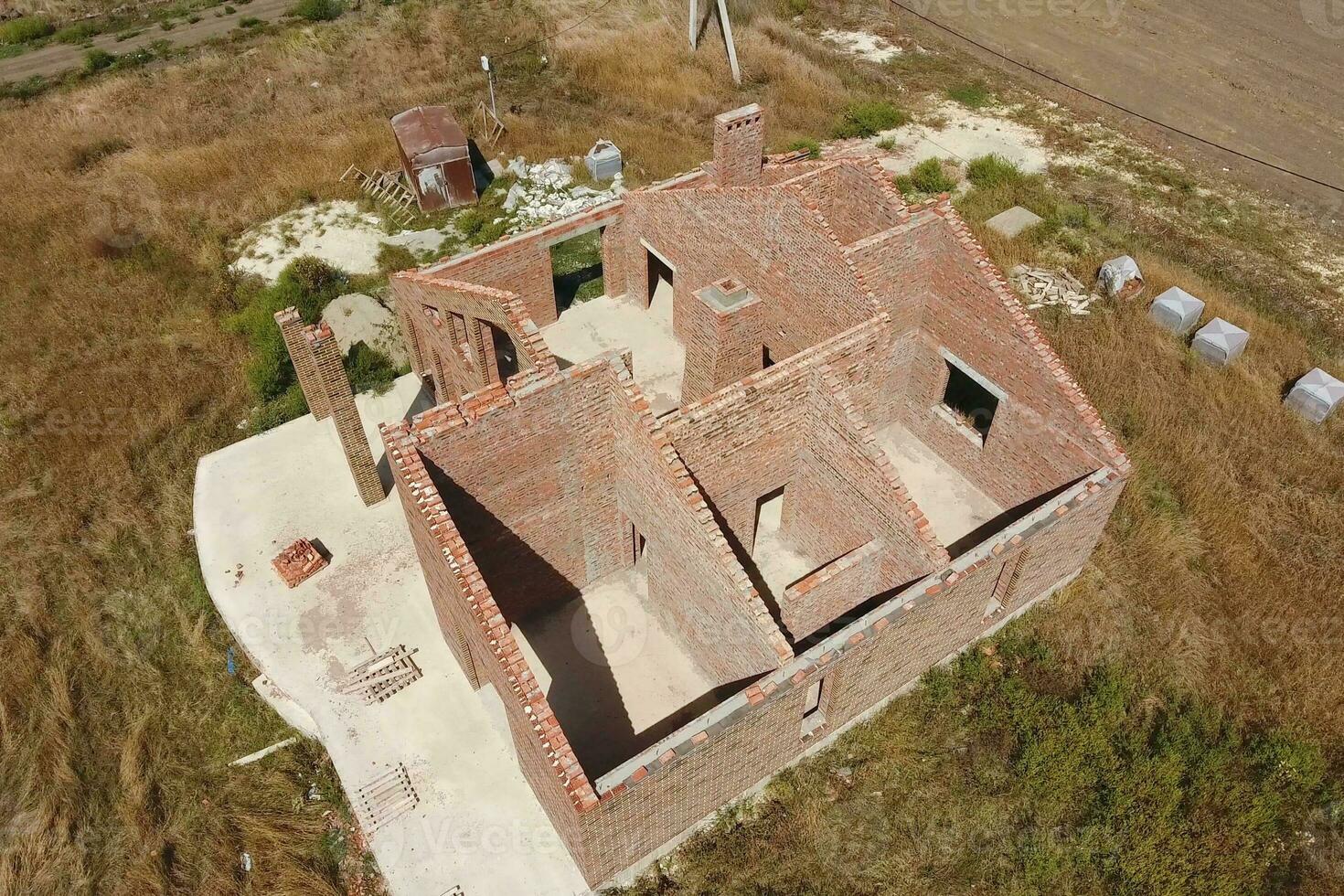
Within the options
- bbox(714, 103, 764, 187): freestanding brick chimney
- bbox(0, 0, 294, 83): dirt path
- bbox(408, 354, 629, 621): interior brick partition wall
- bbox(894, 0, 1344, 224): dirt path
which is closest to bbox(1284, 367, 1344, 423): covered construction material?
bbox(894, 0, 1344, 224): dirt path

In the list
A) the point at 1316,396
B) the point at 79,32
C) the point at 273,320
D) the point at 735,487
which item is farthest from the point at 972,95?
the point at 79,32

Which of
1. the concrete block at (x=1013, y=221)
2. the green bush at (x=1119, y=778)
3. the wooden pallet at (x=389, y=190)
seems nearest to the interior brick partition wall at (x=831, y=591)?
the green bush at (x=1119, y=778)

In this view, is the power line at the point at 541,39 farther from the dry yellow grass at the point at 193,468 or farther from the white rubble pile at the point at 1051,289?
the white rubble pile at the point at 1051,289

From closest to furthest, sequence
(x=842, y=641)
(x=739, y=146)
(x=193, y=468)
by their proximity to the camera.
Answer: (x=842, y=641), (x=193, y=468), (x=739, y=146)

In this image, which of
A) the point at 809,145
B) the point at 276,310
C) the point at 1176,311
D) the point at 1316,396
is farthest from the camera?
the point at 809,145

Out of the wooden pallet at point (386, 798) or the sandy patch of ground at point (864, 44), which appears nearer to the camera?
the wooden pallet at point (386, 798)

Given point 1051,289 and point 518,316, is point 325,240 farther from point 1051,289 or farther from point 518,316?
point 1051,289

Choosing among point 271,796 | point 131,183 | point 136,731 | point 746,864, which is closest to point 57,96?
point 131,183
